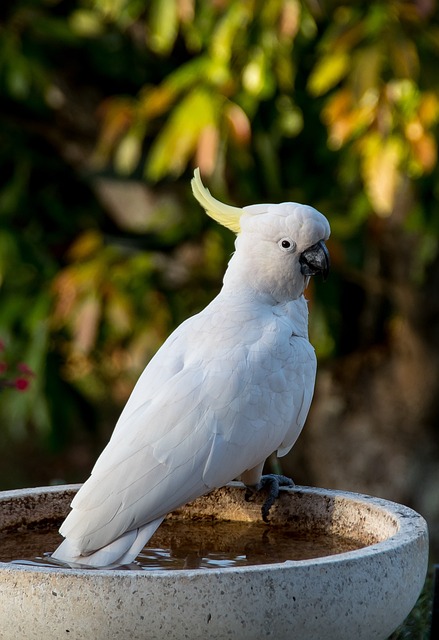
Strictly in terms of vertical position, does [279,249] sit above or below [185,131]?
below

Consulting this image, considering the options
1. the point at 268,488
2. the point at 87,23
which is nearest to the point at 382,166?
the point at 268,488

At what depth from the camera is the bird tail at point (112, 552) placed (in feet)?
6.22

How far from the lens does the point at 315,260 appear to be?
8.00 ft

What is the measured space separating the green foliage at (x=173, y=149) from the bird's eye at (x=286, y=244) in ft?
3.49

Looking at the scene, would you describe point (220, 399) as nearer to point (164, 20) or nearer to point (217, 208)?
point (217, 208)

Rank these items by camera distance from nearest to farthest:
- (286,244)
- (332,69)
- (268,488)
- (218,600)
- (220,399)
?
(218,600) < (220,399) < (268,488) < (286,244) < (332,69)

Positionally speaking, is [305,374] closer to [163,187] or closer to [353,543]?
[353,543]

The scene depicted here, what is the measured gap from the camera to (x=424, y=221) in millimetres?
4484

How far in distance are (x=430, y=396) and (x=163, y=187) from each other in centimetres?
183

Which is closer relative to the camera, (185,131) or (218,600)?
(218,600)

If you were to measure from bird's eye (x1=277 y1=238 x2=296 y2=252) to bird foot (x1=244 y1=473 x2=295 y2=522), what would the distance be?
1.80ft

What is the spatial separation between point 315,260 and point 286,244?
83 mm

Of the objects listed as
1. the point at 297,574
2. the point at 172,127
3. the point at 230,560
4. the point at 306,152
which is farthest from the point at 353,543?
the point at 306,152

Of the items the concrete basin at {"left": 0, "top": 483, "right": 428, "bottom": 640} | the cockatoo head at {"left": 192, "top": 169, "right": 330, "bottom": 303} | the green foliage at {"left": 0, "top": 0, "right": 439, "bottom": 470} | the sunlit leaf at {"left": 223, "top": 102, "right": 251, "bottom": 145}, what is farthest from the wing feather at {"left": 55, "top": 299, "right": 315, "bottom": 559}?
the sunlit leaf at {"left": 223, "top": 102, "right": 251, "bottom": 145}
